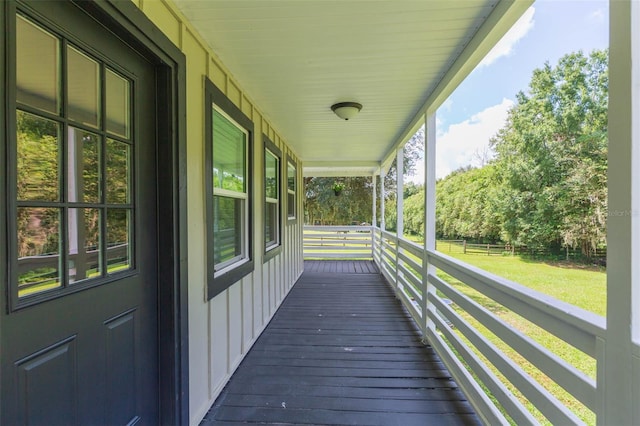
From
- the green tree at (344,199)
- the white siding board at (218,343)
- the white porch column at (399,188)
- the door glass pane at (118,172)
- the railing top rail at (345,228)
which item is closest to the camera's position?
the door glass pane at (118,172)

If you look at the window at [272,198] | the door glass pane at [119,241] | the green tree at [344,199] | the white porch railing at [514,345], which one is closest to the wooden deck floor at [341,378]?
the white porch railing at [514,345]

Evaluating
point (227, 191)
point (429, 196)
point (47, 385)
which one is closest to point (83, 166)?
point (47, 385)

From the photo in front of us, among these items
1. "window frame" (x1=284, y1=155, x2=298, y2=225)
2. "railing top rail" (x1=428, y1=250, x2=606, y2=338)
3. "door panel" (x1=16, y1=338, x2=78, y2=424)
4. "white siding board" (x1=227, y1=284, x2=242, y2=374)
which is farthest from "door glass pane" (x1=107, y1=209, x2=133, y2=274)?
"window frame" (x1=284, y1=155, x2=298, y2=225)

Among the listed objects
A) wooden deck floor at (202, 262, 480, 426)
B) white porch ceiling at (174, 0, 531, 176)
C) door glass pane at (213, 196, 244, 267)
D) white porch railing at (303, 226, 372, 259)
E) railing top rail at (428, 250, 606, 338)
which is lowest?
wooden deck floor at (202, 262, 480, 426)

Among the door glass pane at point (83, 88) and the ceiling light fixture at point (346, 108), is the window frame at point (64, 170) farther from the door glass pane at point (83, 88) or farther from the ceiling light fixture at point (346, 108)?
the ceiling light fixture at point (346, 108)

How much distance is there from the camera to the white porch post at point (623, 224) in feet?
2.68

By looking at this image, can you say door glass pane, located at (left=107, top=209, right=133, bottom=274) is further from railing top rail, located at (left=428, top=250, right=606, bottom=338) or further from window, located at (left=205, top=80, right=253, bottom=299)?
railing top rail, located at (left=428, top=250, right=606, bottom=338)

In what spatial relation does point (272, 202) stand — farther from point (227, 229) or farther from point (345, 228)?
point (345, 228)

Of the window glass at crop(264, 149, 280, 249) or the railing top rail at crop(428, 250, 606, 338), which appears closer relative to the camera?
the railing top rail at crop(428, 250, 606, 338)

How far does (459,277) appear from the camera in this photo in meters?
2.07

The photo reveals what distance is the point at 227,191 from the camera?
234cm

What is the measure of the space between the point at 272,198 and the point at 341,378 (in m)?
2.33

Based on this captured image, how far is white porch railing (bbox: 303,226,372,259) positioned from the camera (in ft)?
28.8

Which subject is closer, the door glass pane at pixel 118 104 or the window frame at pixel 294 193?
the door glass pane at pixel 118 104
